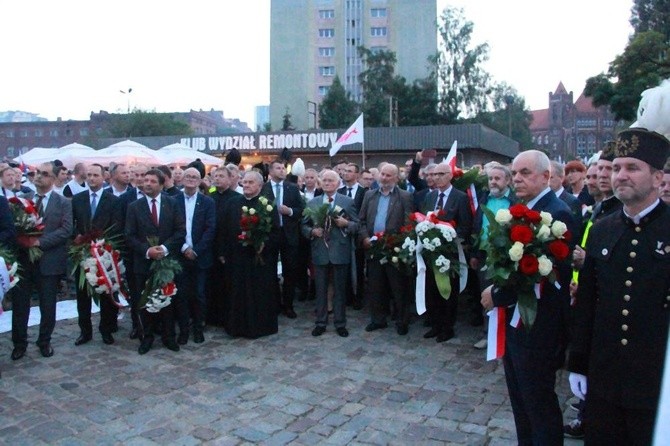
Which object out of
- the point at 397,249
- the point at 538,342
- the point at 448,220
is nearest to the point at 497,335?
the point at 538,342

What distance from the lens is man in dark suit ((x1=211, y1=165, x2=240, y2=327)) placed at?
7625 mm

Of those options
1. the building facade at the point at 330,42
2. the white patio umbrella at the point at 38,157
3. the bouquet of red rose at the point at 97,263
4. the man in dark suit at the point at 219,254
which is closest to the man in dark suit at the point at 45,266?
the bouquet of red rose at the point at 97,263

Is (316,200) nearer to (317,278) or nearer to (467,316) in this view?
(317,278)

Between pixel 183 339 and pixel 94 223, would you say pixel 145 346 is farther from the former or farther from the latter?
pixel 94 223

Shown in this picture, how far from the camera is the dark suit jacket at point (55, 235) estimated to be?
6426 millimetres

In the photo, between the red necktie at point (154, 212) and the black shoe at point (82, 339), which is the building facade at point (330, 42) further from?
the black shoe at point (82, 339)

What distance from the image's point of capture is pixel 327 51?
259 feet

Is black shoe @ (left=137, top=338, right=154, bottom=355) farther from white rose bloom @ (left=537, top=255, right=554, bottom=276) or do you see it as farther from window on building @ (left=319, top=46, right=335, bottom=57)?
window on building @ (left=319, top=46, right=335, bottom=57)

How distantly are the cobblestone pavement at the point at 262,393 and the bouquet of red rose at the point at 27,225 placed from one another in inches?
49.3

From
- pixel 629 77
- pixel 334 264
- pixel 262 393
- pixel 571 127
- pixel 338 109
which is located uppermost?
pixel 571 127

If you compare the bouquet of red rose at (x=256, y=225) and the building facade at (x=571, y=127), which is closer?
the bouquet of red rose at (x=256, y=225)

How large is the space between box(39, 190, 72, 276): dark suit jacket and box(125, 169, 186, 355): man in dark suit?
0.71 m

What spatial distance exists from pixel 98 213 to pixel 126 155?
888 cm

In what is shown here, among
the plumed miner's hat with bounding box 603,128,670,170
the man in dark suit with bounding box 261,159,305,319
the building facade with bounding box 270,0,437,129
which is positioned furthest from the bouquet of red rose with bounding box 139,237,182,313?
the building facade with bounding box 270,0,437,129
